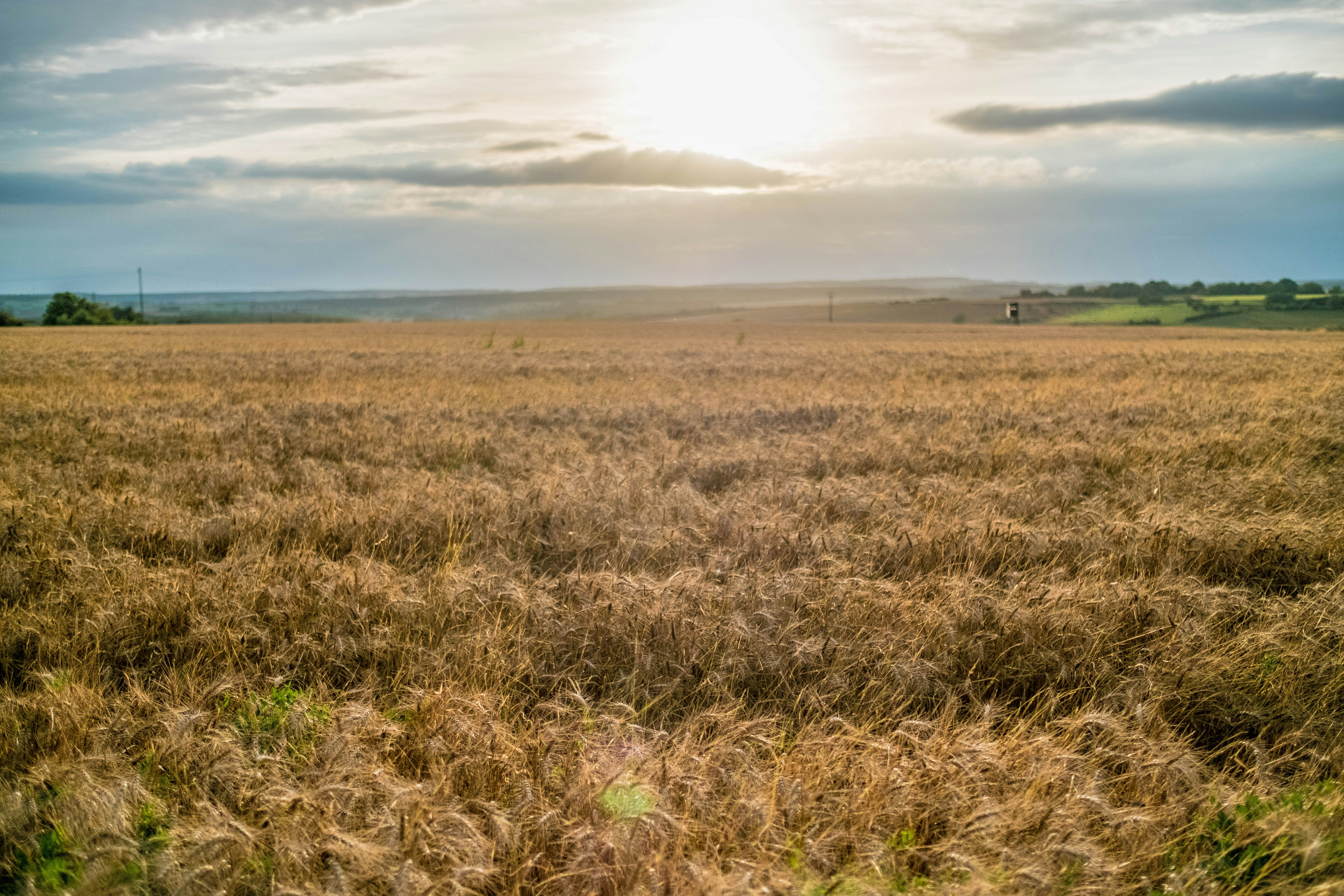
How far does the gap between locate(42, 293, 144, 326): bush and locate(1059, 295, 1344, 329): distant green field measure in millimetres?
126731

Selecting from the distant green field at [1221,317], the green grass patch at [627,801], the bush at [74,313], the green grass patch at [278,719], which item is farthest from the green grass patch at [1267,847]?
the bush at [74,313]

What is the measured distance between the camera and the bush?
101 metres

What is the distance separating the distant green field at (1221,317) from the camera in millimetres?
82625

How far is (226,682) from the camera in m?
3.56

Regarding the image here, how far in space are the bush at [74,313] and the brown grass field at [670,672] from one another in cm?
11407

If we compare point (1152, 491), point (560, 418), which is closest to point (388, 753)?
point (1152, 491)

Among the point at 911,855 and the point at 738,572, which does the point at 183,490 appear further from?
the point at 911,855

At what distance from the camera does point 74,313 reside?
103 metres

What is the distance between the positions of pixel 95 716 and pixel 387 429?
7819mm

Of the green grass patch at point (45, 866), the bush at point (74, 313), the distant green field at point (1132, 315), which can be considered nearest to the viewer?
the green grass patch at point (45, 866)

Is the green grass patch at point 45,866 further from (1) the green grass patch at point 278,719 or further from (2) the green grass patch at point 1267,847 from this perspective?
(2) the green grass patch at point 1267,847

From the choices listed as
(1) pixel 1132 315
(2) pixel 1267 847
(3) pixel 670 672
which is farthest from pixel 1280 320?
(3) pixel 670 672

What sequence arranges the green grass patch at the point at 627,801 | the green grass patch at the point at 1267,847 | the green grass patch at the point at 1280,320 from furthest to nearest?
the green grass patch at the point at 1280,320
the green grass patch at the point at 627,801
the green grass patch at the point at 1267,847

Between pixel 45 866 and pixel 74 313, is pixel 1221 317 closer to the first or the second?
pixel 45 866
